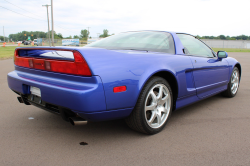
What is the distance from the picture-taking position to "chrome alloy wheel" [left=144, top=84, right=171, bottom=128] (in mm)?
2412

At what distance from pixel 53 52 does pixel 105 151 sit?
3.79ft

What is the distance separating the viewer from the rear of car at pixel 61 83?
6.14 ft

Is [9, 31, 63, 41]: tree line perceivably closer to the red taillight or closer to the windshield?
the windshield

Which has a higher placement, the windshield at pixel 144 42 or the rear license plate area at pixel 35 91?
the windshield at pixel 144 42

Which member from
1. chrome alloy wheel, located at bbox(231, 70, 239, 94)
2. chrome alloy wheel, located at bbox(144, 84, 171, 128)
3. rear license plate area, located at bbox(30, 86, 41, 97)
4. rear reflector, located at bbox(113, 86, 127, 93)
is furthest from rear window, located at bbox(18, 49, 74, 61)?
chrome alloy wheel, located at bbox(231, 70, 239, 94)

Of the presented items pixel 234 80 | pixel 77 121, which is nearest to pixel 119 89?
pixel 77 121

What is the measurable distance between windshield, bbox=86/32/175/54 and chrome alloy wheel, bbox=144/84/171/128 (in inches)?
23.6

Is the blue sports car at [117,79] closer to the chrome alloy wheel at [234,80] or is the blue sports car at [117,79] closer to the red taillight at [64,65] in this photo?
the red taillight at [64,65]

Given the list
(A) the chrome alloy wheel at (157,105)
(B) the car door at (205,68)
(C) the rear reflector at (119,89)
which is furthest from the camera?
(B) the car door at (205,68)

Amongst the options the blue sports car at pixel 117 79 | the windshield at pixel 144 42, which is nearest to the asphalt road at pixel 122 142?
the blue sports car at pixel 117 79

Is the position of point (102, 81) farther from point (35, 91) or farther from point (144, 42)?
point (144, 42)

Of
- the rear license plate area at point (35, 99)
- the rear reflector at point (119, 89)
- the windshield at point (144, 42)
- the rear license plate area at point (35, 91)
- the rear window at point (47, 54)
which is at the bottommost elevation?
the rear license plate area at point (35, 99)

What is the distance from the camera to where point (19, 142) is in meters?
2.25

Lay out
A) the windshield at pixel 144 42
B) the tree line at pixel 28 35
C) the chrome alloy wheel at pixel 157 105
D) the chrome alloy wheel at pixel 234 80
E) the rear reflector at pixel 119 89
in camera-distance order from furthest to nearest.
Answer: the tree line at pixel 28 35
the chrome alloy wheel at pixel 234 80
the windshield at pixel 144 42
the chrome alloy wheel at pixel 157 105
the rear reflector at pixel 119 89
